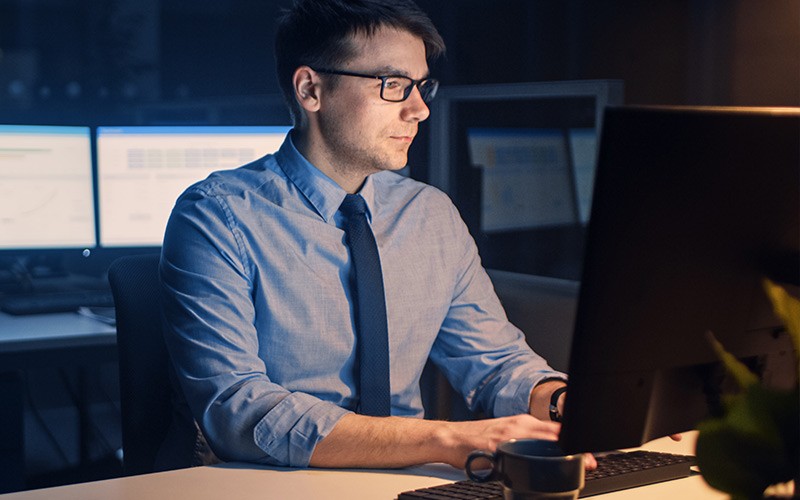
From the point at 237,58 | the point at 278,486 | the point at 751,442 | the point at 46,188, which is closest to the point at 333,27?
the point at 278,486

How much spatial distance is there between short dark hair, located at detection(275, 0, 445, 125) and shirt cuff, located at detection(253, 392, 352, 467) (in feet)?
2.33

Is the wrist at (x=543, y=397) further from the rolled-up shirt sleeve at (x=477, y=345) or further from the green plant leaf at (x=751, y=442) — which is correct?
the green plant leaf at (x=751, y=442)

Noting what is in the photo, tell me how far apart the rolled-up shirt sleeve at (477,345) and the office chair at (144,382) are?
1.62ft

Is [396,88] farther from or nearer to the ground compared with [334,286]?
farther from the ground

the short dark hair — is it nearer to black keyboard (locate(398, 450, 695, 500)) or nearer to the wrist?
the wrist

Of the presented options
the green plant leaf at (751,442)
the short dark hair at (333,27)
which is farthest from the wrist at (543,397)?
the green plant leaf at (751,442)

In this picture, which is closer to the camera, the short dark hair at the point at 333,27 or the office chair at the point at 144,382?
the office chair at the point at 144,382

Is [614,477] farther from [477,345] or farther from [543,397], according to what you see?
[477,345]

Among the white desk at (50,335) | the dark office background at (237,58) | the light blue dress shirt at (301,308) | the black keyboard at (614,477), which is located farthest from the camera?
the dark office background at (237,58)

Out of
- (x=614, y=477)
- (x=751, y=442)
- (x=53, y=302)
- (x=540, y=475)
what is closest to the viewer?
(x=751, y=442)

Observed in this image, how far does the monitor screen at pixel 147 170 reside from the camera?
9.49 feet

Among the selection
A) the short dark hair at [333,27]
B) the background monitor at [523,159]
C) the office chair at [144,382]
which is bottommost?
the office chair at [144,382]

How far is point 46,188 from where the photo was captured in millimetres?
2820

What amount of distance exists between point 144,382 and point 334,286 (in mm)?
364
